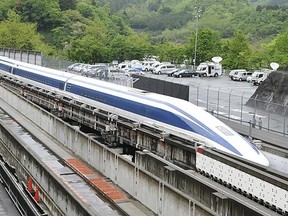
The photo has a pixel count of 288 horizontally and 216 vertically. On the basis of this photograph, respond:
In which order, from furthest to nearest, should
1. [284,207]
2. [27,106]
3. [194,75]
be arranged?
[194,75]
[27,106]
[284,207]

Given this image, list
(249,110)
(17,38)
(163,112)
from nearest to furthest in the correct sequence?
1. (163,112)
2. (249,110)
3. (17,38)

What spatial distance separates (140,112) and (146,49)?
3136 inches

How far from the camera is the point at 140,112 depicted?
995 inches

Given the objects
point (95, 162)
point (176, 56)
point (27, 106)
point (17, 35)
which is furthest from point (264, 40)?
point (95, 162)

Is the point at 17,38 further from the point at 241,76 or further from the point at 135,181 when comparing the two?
the point at 135,181

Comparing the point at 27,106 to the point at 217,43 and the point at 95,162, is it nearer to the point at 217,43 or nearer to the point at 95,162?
the point at 95,162

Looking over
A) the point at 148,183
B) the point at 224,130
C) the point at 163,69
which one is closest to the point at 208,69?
the point at 163,69

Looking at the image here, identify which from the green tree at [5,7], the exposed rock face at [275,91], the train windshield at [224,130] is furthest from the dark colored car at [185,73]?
the green tree at [5,7]

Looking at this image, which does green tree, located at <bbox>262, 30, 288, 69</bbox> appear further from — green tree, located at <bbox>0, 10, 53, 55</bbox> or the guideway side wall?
the guideway side wall

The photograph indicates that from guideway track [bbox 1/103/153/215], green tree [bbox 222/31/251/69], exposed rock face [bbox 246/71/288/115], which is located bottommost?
guideway track [bbox 1/103/153/215]

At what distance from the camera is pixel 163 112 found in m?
22.8

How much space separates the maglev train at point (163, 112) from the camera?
18.8 m

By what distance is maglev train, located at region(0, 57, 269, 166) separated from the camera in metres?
18.8

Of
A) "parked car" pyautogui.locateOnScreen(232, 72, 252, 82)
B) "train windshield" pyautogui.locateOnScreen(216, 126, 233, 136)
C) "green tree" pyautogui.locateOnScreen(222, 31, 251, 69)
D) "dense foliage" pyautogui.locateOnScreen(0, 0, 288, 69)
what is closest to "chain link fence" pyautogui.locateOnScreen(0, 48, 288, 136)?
"train windshield" pyautogui.locateOnScreen(216, 126, 233, 136)
